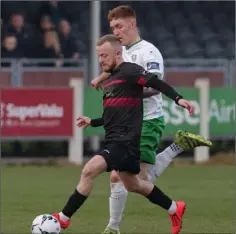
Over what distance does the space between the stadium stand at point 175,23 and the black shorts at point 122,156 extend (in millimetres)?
13055

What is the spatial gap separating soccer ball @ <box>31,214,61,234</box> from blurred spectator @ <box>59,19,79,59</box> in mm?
11815

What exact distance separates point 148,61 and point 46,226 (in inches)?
72.6

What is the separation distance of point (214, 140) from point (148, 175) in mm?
10548

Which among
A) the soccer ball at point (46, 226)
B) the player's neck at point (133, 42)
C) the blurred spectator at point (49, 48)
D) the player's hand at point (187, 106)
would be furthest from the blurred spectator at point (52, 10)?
the player's hand at point (187, 106)

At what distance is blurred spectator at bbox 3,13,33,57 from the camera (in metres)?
19.7

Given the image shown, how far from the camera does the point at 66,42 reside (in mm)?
20688

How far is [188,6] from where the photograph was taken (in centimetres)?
2522

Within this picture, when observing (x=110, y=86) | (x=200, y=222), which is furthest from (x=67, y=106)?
(x=110, y=86)

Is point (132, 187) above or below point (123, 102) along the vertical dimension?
below

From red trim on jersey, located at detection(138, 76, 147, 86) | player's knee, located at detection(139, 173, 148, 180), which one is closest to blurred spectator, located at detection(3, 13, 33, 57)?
player's knee, located at detection(139, 173, 148, 180)

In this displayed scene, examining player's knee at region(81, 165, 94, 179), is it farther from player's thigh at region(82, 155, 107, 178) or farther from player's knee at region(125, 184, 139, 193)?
player's knee at region(125, 184, 139, 193)

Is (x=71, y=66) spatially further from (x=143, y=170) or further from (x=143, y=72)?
(x=143, y=72)

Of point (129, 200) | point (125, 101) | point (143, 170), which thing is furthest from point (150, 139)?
point (129, 200)

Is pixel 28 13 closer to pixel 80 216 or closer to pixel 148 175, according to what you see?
pixel 80 216
